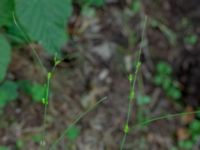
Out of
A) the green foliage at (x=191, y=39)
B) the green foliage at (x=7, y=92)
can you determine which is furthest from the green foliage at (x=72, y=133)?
the green foliage at (x=191, y=39)

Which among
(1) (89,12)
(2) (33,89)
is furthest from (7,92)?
(1) (89,12)

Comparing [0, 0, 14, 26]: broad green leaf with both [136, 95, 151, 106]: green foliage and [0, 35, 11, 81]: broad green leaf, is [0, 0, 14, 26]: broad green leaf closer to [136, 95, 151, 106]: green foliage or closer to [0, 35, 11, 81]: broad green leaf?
[0, 35, 11, 81]: broad green leaf

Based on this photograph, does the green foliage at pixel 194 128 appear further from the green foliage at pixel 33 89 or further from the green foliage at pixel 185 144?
the green foliage at pixel 33 89

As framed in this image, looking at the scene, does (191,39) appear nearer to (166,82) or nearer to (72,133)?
(166,82)

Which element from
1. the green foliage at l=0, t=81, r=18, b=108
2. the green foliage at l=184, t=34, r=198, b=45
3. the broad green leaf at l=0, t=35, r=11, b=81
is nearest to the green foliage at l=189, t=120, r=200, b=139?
the green foliage at l=184, t=34, r=198, b=45

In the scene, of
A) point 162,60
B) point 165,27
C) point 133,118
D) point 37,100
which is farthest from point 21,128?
point 165,27
